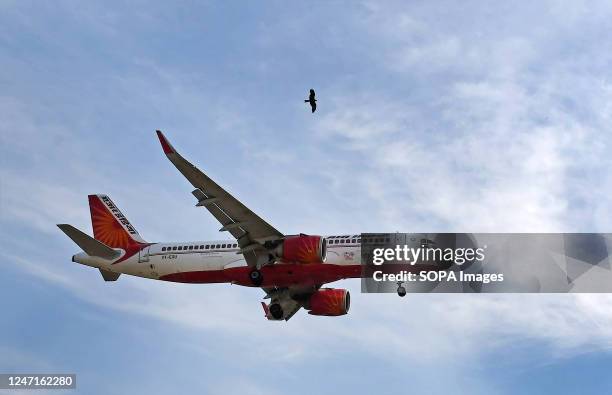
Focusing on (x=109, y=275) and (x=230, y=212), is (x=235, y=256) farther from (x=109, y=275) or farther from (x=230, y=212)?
(x=109, y=275)

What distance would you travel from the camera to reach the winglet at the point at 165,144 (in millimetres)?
45562

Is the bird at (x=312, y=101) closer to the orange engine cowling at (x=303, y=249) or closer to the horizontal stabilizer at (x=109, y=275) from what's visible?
the orange engine cowling at (x=303, y=249)

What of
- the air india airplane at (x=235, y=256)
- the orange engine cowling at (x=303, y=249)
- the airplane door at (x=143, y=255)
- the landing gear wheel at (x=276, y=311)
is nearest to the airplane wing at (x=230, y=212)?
the air india airplane at (x=235, y=256)

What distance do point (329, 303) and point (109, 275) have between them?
1752 cm

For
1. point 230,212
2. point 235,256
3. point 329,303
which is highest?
point 230,212

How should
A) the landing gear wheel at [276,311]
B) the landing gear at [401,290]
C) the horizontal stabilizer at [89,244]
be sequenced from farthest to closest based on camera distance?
the landing gear wheel at [276,311]
the horizontal stabilizer at [89,244]
the landing gear at [401,290]

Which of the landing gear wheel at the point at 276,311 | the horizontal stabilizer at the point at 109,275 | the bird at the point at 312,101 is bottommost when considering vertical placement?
the landing gear wheel at the point at 276,311

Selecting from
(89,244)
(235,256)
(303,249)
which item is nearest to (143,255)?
(89,244)

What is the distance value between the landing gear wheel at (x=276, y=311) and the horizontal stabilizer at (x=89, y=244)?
1289 centimetres

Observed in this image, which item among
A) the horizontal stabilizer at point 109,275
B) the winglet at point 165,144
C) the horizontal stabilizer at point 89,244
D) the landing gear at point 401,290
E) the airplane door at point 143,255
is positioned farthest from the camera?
the horizontal stabilizer at point 109,275

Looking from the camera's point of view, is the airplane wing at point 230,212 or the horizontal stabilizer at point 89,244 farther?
the horizontal stabilizer at point 89,244

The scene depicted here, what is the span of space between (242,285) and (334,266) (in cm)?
727

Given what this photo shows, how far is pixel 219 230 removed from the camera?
51.7m

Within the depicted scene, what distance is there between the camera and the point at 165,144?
45.7m
